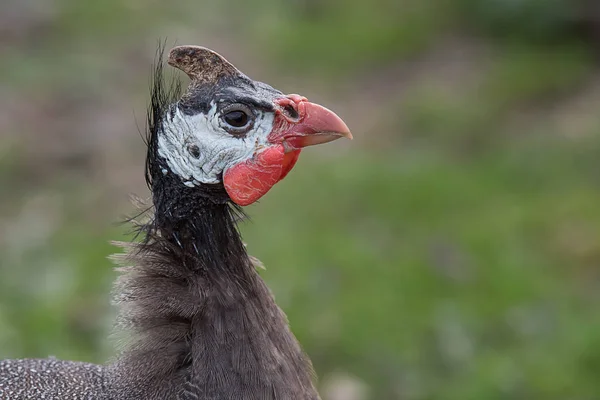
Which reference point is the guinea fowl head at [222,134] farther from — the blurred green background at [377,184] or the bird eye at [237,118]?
the blurred green background at [377,184]

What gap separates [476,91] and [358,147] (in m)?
1.26

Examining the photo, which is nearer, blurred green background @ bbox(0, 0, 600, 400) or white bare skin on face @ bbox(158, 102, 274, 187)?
white bare skin on face @ bbox(158, 102, 274, 187)

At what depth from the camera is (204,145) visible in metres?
3.09

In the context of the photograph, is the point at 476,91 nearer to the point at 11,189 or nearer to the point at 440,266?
the point at 440,266

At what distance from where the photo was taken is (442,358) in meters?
5.24

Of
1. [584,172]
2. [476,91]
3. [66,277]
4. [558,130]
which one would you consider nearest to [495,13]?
[476,91]

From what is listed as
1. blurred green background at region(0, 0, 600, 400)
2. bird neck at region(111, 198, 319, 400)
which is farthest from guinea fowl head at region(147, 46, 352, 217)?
blurred green background at region(0, 0, 600, 400)

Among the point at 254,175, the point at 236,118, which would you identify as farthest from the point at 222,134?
the point at 254,175

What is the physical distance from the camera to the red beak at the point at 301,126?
315cm

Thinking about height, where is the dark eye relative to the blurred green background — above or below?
above

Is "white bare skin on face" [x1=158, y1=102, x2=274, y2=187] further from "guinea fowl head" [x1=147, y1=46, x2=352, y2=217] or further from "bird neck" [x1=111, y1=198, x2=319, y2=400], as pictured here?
"bird neck" [x1=111, y1=198, x2=319, y2=400]

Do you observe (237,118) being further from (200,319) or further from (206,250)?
(200,319)

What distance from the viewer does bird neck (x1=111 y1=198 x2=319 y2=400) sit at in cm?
307

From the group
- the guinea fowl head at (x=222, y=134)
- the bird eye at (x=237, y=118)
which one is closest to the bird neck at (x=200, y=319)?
the guinea fowl head at (x=222, y=134)
